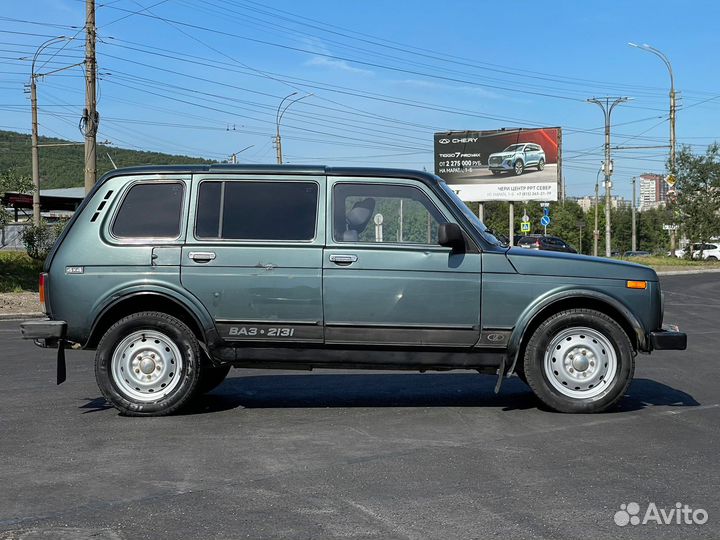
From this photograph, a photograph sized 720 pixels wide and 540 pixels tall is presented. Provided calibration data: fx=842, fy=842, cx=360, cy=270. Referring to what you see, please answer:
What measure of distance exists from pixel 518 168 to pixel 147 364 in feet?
156

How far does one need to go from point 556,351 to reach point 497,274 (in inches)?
31.9

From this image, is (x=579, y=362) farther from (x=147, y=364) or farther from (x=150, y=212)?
(x=150, y=212)

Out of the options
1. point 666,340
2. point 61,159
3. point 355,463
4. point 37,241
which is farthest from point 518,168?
point 61,159

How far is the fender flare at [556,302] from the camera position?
269 inches

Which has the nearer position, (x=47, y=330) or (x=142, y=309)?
(x=47, y=330)

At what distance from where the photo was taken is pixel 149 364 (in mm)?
6980

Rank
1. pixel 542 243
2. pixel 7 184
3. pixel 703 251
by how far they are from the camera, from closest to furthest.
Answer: pixel 7 184 < pixel 542 243 < pixel 703 251

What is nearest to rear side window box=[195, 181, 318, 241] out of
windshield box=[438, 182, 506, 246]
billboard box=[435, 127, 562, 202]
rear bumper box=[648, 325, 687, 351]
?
windshield box=[438, 182, 506, 246]

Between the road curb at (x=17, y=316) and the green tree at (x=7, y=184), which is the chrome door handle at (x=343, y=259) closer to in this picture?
the road curb at (x=17, y=316)

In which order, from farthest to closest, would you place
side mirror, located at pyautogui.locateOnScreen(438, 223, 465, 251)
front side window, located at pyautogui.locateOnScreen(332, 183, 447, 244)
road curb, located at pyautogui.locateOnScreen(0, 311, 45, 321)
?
1. road curb, located at pyautogui.locateOnScreen(0, 311, 45, 321)
2. front side window, located at pyautogui.locateOnScreen(332, 183, 447, 244)
3. side mirror, located at pyautogui.locateOnScreen(438, 223, 465, 251)

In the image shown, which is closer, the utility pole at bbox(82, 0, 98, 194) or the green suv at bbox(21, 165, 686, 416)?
the green suv at bbox(21, 165, 686, 416)

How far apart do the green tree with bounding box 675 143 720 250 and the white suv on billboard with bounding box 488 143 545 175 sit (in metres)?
8.15

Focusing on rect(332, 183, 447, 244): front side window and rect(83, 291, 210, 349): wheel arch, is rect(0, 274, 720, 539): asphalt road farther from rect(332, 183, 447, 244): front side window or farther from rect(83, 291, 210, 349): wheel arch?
rect(332, 183, 447, 244): front side window

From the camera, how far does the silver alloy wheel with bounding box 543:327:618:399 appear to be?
694 centimetres
